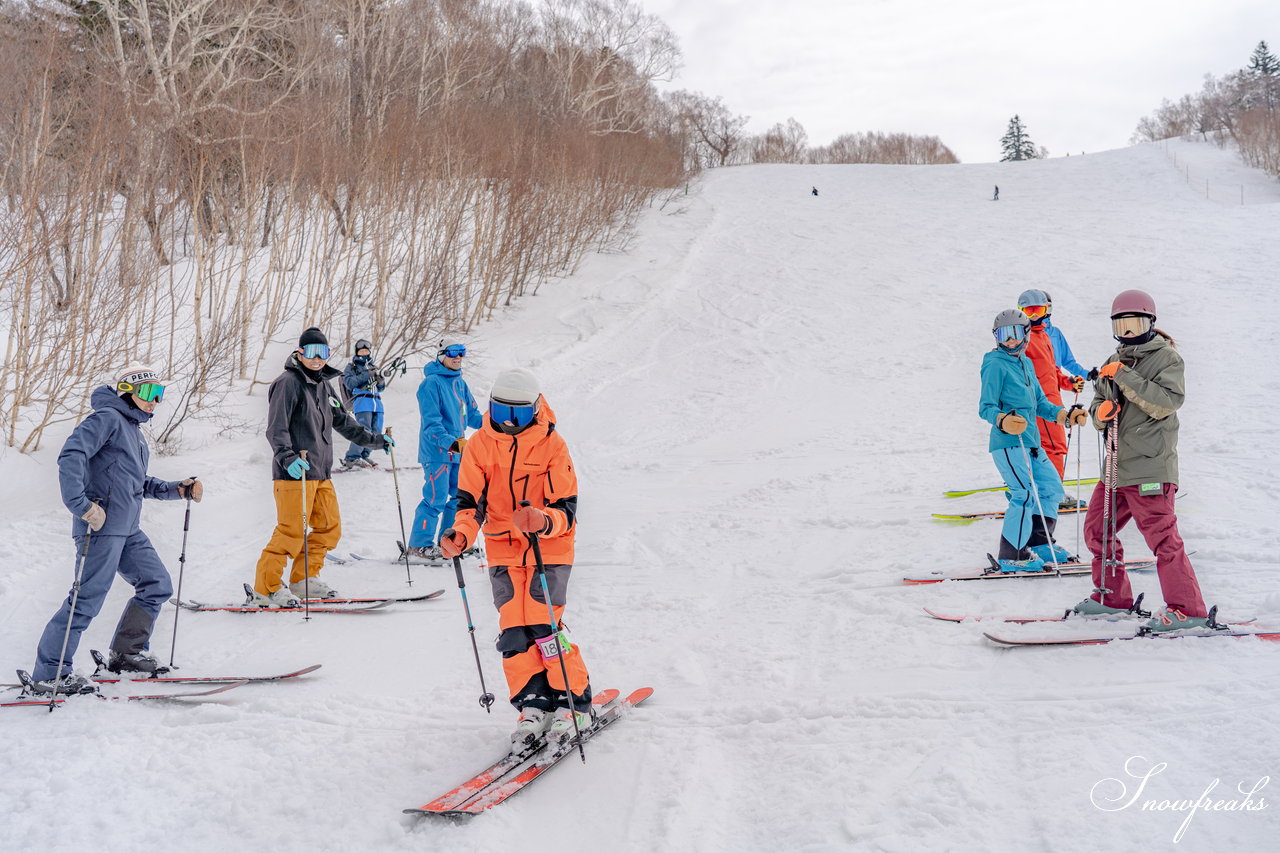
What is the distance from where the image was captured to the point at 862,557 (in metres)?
6.59

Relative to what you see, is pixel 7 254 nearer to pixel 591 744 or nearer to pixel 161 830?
pixel 161 830

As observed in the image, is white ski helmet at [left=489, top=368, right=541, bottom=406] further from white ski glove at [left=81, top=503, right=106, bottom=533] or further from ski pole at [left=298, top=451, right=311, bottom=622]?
ski pole at [left=298, top=451, right=311, bottom=622]

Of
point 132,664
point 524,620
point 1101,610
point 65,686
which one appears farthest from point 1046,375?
point 65,686

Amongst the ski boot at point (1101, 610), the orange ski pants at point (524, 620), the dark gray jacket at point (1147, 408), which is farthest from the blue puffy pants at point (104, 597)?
the dark gray jacket at point (1147, 408)

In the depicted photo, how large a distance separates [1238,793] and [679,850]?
2046mm

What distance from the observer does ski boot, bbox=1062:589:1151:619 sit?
4684mm

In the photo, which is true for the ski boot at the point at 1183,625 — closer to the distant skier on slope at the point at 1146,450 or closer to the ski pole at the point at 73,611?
the distant skier on slope at the point at 1146,450

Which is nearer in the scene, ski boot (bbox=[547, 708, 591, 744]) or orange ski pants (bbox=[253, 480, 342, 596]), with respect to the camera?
ski boot (bbox=[547, 708, 591, 744])

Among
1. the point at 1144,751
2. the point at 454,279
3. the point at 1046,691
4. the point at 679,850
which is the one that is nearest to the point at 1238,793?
the point at 1144,751

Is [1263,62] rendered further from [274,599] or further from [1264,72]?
[274,599]

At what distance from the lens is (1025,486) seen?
5738mm

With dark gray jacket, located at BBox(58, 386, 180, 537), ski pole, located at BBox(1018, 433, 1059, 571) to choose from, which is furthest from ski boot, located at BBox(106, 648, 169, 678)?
ski pole, located at BBox(1018, 433, 1059, 571)

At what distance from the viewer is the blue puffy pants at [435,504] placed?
7.03 m

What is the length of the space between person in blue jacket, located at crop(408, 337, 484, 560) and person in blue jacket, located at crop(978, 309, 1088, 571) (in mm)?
4117
